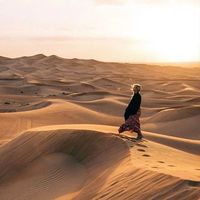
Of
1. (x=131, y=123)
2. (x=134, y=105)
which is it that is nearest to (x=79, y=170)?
(x=131, y=123)

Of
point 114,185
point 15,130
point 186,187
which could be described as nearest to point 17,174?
point 114,185

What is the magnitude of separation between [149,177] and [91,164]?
290cm

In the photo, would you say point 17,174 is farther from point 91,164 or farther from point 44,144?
point 91,164

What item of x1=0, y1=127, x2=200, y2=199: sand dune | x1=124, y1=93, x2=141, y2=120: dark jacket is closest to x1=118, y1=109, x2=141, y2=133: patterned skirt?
x1=124, y1=93, x2=141, y2=120: dark jacket

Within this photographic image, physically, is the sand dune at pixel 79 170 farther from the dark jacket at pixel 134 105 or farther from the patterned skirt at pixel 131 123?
the dark jacket at pixel 134 105

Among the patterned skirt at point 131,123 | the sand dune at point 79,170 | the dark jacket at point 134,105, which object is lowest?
the sand dune at point 79,170

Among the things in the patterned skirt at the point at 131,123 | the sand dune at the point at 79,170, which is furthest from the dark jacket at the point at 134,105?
the sand dune at the point at 79,170

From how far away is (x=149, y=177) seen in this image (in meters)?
7.17

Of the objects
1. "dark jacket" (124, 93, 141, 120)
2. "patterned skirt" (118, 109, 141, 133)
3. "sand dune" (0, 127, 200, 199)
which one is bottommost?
"sand dune" (0, 127, 200, 199)

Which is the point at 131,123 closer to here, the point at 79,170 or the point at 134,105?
the point at 134,105

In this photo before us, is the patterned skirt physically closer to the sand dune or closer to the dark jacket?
the dark jacket

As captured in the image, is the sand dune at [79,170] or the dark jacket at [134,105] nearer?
the sand dune at [79,170]

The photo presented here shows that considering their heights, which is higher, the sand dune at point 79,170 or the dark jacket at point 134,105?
the dark jacket at point 134,105

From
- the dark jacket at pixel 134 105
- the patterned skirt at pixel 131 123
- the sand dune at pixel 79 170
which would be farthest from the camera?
the patterned skirt at pixel 131 123
